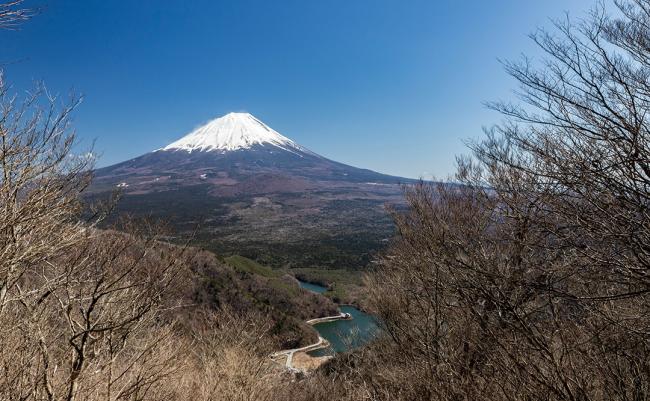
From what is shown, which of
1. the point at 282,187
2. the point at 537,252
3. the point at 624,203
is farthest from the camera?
the point at 282,187

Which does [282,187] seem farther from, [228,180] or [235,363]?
[235,363]

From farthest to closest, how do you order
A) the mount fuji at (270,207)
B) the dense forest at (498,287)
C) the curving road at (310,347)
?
1. the mount fuji at (270,207)
2. the curving road at (310,347)
3. the dense forest at (498,287)

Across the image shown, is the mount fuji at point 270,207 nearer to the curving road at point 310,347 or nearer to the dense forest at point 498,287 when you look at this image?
the curving road at point 310,347

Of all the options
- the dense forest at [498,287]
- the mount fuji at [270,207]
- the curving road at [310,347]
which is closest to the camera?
the dense forest at [498,287]

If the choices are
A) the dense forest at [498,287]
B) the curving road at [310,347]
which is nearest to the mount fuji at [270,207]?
the curving road at [310,347]

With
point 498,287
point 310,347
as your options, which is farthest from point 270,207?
point 498,287

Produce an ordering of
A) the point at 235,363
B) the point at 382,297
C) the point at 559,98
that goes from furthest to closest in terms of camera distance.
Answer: the point at 382,297 → the point at 235,363 → the point at 559,98

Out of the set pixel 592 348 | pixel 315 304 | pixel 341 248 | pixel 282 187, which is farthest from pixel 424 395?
pixel 282 187

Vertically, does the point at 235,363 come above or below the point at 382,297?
below
